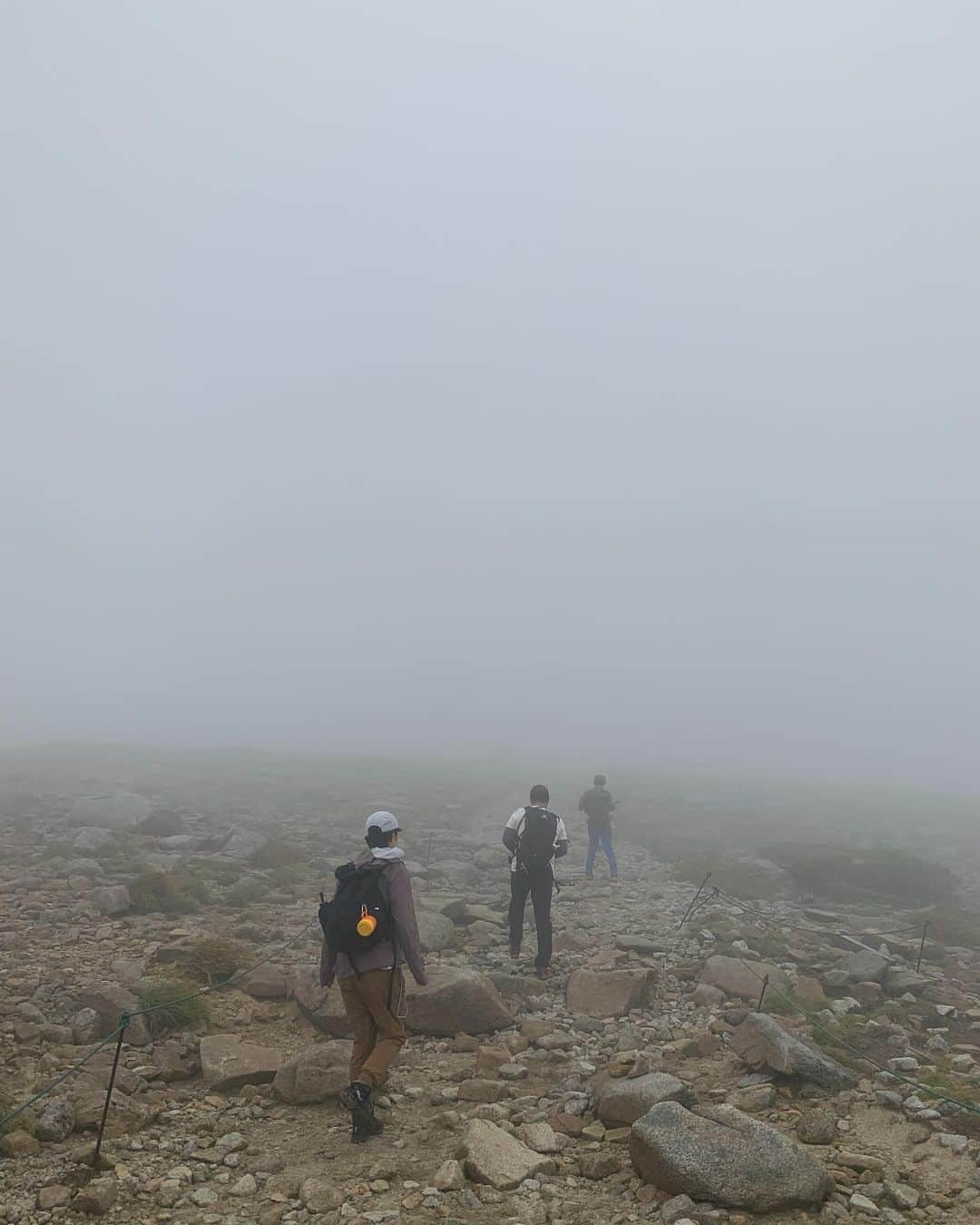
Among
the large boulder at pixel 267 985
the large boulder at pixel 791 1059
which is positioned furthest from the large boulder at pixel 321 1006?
the large boulder at pixel 791 1059

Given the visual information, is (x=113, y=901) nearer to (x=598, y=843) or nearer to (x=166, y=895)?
(x=166, y=895)

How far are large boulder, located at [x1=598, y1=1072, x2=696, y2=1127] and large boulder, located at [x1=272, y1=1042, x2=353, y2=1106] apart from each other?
9.23 ft

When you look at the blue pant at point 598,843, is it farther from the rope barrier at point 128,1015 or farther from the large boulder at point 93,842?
the large boulder at point 93,842

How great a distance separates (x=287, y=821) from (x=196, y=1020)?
74.2 feet

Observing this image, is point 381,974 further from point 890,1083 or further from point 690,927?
point 690,927

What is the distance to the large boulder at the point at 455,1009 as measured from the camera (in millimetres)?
10055


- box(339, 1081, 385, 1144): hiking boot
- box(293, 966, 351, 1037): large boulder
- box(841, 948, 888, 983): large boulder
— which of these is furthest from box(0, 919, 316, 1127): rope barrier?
box(841, 948, 888, 983): large boulder

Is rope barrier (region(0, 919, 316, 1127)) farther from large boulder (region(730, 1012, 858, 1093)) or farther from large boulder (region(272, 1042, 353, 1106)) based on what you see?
large boulder (region(730, 1012, 858, 1093))

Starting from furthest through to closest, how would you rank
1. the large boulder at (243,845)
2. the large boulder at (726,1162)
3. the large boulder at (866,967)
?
1. the large boulder at (243,845)
2. the large boulder at (866,967)
3. the large boulder at (726,1162)

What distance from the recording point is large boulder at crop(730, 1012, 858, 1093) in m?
8.13

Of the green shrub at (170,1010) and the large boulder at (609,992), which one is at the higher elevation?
the green shrub at (170,1010)

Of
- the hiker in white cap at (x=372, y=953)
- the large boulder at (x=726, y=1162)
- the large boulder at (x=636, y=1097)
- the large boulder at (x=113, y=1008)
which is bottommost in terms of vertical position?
the large boulder at (x=113, y=1008)

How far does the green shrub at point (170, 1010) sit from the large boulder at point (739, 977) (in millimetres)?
7581

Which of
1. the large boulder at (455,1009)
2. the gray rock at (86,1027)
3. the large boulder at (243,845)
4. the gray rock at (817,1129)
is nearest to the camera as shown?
the gray rock at (817,1129)
